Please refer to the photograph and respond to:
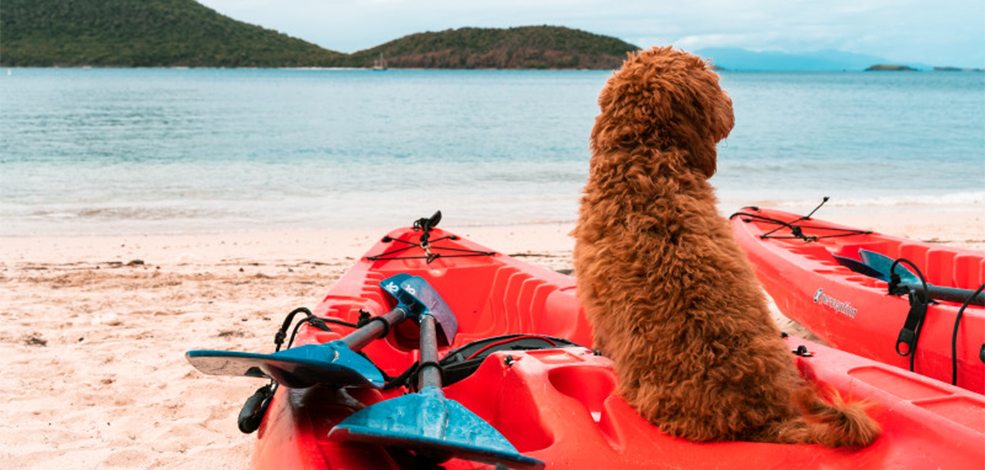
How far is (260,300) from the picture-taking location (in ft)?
20.8

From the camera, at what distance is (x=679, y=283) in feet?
6.66

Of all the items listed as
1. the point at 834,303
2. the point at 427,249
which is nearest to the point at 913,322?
the point at 834,303

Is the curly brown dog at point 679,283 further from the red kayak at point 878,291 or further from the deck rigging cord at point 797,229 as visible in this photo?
the deck rigging cord at point 797,229

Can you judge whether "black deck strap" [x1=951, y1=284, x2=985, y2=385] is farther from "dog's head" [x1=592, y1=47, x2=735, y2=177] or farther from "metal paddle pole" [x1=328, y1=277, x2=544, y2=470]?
"metal paddle pole" [x1=328, y1=277, x2=544, y2=470]

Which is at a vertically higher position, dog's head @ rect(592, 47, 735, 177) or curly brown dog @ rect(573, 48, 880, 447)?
dog's head @ rect(592, 47, 735, 177)

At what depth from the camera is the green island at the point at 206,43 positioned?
104m

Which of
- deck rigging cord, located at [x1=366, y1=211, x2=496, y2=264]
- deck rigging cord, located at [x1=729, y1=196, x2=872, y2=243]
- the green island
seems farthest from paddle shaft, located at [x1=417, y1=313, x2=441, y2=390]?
the green island

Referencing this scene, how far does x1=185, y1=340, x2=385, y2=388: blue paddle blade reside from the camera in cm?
198

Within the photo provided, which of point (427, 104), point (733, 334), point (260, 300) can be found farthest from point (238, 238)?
point (427, 104)

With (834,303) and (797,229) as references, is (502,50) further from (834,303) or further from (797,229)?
(834,303)

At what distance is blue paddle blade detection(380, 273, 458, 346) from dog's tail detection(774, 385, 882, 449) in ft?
7.25

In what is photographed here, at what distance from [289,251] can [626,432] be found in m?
7.45

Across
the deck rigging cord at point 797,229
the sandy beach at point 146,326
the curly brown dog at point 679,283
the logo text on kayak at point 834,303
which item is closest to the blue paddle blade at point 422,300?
the sandy beach at point 146,326

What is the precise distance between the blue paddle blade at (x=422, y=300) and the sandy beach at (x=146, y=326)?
1.06 meters
